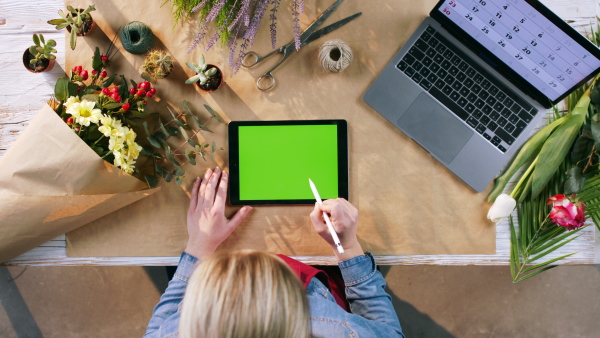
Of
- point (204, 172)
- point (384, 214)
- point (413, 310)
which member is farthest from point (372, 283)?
point (413, 310)

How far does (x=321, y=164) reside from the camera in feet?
2.93

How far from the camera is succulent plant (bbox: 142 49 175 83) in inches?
33.1

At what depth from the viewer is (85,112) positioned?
740 millimetres

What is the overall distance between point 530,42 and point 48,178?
1.00 m

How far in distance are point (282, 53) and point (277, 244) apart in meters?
0.44

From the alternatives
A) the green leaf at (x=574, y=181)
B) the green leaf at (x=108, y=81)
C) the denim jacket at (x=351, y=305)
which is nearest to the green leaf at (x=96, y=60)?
the green leaf at (x=108, y=81)

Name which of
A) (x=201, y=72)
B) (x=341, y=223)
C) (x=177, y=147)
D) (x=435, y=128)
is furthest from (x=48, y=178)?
(x=435, y=128)

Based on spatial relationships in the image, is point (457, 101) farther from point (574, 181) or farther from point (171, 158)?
point (171, 158)

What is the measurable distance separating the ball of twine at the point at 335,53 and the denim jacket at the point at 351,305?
1.37ft

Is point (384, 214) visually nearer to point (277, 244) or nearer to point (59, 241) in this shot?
point (277, 244)

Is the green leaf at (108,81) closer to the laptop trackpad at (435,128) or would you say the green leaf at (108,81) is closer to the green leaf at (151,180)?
the green leaf at (151,180)

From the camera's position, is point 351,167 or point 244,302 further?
point 351,167

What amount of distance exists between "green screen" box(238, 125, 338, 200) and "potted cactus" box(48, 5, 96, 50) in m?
0.40

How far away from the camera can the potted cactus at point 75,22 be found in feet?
2.65
